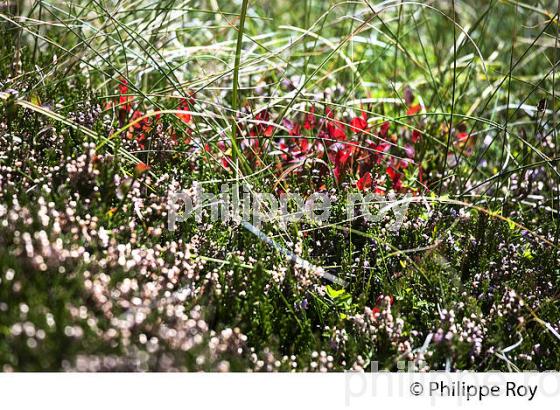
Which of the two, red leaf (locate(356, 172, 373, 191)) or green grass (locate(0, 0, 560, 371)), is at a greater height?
red leaf (locate(356, 172, 373, 191))

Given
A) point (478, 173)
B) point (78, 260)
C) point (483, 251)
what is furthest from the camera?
point (478, 173)

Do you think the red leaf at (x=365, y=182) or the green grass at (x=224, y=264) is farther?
the red leaf at (x=365, y=182)

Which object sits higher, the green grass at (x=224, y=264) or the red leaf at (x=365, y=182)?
the red leaf at (x=365, y=182)

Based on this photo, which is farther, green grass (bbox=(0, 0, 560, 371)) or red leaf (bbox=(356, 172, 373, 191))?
red leaf (bbox=(356, 172, 373, 191))

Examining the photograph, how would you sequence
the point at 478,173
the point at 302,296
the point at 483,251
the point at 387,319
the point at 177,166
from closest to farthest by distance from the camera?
the point at 387,319, the point at 302,296, the point at 483,251, the point at 177,166, the point at 478,173

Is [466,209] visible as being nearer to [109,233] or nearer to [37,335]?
[109,233]

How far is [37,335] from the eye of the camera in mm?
1546

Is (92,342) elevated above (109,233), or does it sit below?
below

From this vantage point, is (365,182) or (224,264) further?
(365,182)

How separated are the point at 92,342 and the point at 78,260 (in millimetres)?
398

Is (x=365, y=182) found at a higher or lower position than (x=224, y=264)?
higher

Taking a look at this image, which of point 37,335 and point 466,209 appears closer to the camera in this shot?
point 37,335

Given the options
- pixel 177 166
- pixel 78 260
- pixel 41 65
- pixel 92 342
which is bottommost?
pixel 92 342
